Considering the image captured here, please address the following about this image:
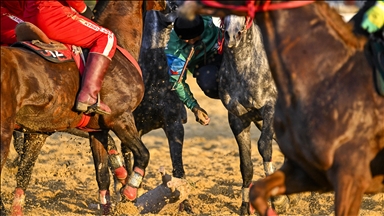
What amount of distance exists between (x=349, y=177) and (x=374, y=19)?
3.21 feet

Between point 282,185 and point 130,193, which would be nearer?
point 282,185

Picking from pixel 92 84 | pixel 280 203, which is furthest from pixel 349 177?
pixel 280 203

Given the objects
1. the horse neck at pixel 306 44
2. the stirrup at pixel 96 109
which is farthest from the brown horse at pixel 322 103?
the stirrup at pixel 96 109

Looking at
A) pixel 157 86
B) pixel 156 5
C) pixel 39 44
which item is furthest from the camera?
pixel 157 86

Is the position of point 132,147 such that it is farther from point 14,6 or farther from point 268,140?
point 14,6

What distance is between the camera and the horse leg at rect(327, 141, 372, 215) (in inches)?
174

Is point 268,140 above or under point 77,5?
under

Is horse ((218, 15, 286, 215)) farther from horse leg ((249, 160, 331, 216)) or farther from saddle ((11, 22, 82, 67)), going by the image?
horse leg ((249, 160, 331, 216))

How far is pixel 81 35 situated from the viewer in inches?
268

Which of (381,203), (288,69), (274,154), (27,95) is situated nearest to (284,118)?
(288,69)

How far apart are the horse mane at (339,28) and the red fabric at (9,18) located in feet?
10.5

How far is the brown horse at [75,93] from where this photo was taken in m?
6.00

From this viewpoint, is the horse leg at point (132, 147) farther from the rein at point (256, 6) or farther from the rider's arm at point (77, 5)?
the rein at point (256, 6)

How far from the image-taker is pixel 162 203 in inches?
299
